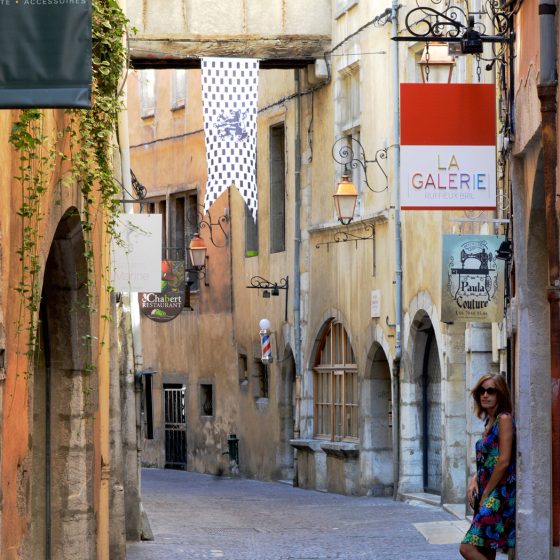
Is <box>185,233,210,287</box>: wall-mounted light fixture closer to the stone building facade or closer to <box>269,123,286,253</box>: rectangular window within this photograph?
the stone building facade

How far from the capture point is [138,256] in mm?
14234

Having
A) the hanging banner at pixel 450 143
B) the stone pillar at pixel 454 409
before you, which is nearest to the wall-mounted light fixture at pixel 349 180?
the stone pillar at pixel 454 409

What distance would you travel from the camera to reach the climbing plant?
8.53 meters

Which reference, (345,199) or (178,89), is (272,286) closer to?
(345,199)

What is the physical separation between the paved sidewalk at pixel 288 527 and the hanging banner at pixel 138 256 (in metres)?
2.50

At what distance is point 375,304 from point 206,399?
9.61 metres

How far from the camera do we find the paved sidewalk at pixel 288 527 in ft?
50.8

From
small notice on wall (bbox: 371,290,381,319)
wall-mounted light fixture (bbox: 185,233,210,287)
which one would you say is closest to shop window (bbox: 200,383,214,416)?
wall-mounted light fixture (bbox: 185,233,210,287)

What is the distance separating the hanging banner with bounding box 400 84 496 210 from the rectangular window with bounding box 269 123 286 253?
1565cm

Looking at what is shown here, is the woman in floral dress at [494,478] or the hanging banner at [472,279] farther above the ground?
the hanging banner at [472,279]

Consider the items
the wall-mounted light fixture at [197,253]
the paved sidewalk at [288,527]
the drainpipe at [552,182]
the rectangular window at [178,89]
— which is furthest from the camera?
the rectangular window at [178,89]

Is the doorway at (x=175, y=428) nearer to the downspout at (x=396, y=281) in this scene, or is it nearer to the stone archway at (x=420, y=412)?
the downspout at (x=396, y=281)

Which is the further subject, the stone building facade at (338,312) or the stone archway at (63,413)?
the stone building facade at (338,312)

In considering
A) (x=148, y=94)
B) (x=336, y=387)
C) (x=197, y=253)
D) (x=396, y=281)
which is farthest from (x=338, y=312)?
(x=148, y=94)
